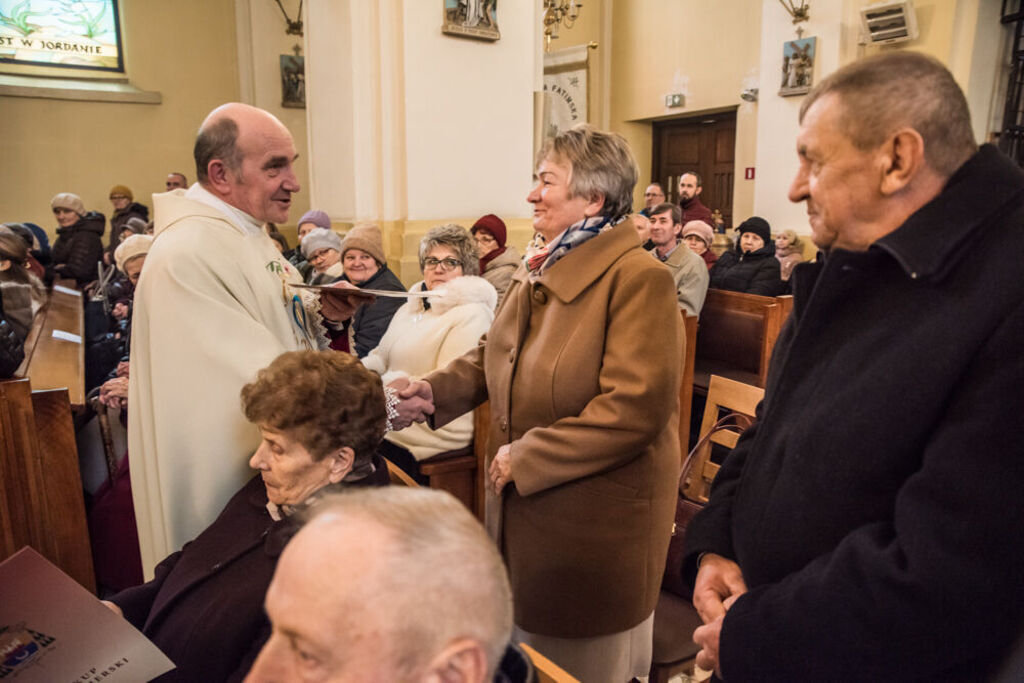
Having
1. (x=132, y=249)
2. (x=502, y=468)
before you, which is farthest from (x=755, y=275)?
(x=132, y=249)

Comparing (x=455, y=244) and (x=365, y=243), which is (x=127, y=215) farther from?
(x=455, y=244)

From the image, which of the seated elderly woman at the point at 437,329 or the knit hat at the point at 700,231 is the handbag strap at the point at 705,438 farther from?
the knit hat at the point at 700,231

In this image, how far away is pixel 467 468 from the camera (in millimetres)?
2961

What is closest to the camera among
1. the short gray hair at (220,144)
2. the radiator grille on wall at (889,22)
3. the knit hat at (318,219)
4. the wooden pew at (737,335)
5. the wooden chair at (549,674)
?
the wooden chair at (549,674)

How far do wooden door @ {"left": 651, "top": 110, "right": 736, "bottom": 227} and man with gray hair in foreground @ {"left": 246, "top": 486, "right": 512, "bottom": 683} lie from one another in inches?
369

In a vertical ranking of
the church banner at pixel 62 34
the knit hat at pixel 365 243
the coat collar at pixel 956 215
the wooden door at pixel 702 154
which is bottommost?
the knit hat at pixel 365 243

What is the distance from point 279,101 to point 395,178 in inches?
207

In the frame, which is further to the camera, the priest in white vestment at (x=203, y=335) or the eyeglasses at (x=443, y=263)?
the eyeglasses at (x=443, y=263)

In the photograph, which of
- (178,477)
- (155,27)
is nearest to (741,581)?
(178,477)

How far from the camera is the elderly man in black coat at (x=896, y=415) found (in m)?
0.84

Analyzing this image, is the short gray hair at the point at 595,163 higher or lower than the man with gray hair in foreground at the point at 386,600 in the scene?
higher

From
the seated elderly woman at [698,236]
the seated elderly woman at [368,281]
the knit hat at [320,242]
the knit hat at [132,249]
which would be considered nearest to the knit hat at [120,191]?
the knit hat at [320,242]

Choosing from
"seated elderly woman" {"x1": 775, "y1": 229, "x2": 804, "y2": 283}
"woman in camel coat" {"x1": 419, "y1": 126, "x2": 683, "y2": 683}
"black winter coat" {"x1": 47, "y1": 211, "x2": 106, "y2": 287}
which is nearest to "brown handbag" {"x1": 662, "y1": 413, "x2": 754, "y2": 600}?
"woman in camel coat" {"x1": 419, "y1": 126, "x2": 683, "y2": 683}

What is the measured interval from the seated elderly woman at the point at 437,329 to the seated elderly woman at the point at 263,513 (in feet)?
3.68
